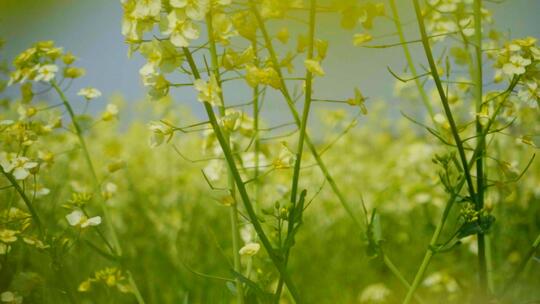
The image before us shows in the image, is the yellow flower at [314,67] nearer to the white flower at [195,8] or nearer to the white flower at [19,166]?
the white flower at [195,8]

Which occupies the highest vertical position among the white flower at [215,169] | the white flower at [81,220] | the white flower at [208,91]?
the white flower at [208,91]

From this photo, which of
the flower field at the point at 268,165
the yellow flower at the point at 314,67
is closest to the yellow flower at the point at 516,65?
the flower field at the point at 268,165

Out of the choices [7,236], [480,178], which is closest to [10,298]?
[7,236]

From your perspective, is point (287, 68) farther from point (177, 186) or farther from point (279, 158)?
point (177, 186)

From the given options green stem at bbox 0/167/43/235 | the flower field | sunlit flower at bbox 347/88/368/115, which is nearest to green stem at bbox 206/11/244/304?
the flower field

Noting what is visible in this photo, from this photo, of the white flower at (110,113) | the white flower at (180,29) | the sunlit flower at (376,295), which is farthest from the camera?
the sunlit flower at (376,295)
